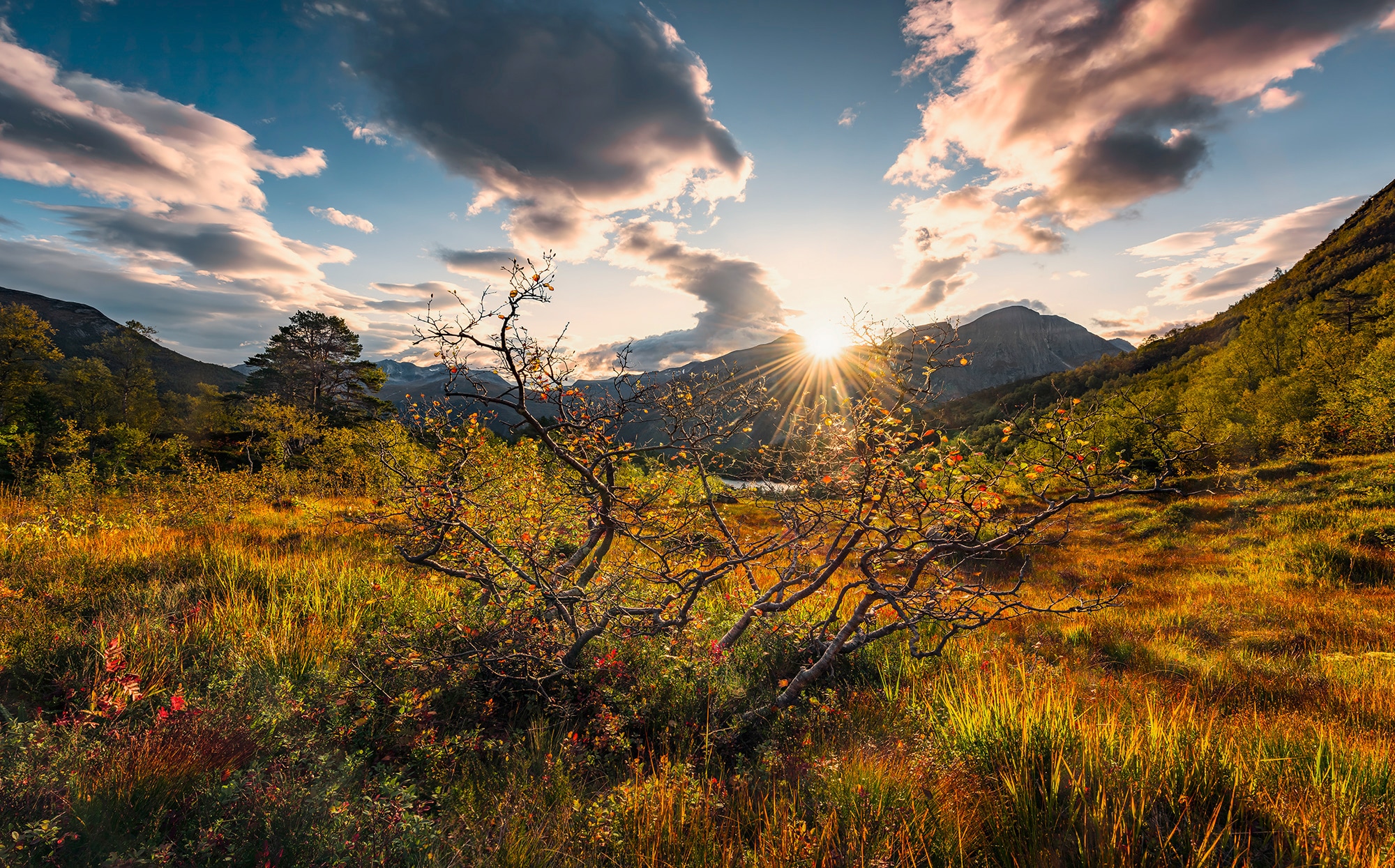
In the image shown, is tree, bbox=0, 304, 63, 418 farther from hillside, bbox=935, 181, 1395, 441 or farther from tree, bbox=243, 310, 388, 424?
hillside, bbox=935, 181, 1395, 441

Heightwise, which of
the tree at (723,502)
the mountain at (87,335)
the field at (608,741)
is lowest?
the field at (608,741)

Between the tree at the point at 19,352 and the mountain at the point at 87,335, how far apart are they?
145m

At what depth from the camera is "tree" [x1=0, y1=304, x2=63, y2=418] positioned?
42812 millimetres

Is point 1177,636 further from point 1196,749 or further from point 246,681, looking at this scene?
point 246,681

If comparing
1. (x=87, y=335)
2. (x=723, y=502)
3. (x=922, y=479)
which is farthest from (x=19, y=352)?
(x=87, y=335)

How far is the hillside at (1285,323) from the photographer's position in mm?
37719

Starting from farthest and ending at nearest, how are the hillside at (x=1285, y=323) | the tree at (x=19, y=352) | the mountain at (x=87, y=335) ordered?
the mountain at (x=87, y=335)
the tree at (x=19, y=352)
the hillside at (x=1285, y=323)

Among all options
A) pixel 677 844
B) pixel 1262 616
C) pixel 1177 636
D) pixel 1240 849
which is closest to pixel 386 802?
pixel 677 844

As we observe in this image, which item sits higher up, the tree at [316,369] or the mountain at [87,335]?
the mountain at [87,335]

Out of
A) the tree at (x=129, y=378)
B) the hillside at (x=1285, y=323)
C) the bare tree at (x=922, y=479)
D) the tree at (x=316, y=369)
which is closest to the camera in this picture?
the bare tree at (x=922, y=479)

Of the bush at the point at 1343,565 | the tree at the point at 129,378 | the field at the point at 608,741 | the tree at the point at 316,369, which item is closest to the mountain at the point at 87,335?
the tree at the point at 129,378

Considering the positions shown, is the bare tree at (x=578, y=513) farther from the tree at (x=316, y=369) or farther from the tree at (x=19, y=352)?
the tree at (x=19, y=352)

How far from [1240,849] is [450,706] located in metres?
5.68

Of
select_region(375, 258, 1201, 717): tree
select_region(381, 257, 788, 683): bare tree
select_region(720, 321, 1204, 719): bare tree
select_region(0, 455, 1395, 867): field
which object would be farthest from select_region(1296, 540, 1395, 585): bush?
select_region(381, 257, 788, 683): bare tree
